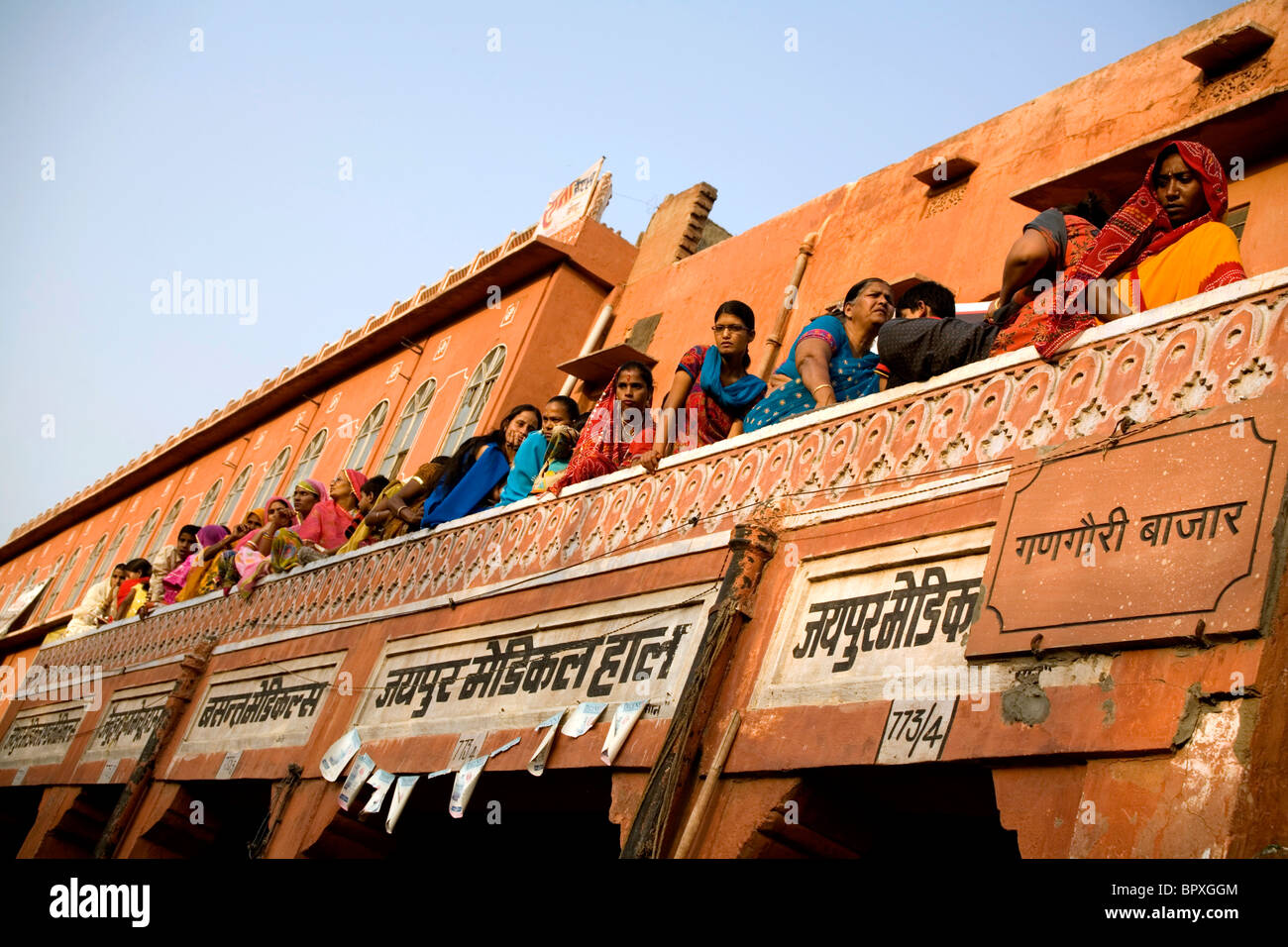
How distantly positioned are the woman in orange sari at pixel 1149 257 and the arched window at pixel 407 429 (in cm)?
890

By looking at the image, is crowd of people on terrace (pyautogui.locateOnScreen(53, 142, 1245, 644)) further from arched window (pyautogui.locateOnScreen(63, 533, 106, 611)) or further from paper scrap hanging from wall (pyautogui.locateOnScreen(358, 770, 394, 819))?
arched window (pyautogui.locateOnScreen(63, 533, 106, 611))

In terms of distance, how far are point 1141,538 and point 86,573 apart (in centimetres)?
2236

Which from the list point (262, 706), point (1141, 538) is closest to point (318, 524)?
point (262, 706)

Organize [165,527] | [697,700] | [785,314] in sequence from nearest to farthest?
1. [697,700]
2. [785,314]
3. [165,527]

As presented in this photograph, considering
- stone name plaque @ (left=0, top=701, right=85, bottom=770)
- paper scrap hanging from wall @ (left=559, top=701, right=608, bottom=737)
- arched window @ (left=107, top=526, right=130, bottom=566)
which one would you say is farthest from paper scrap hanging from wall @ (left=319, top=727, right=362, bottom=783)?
arched window @ (left=107, top=526, right=130, bottom=566)

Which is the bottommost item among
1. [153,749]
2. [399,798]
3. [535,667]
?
[399,798]

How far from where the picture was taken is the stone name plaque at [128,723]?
11.0 meters

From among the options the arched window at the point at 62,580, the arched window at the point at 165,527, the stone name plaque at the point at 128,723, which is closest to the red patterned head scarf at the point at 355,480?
the stone name plaque at the point at 128,723

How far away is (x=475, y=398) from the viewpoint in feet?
40.6

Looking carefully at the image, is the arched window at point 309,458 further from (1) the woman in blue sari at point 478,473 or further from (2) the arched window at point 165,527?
(1) the woman in blue sari at point 478,473

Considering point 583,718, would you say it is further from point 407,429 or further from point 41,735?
point 41,735

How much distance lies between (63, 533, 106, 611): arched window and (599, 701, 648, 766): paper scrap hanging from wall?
19358mm
